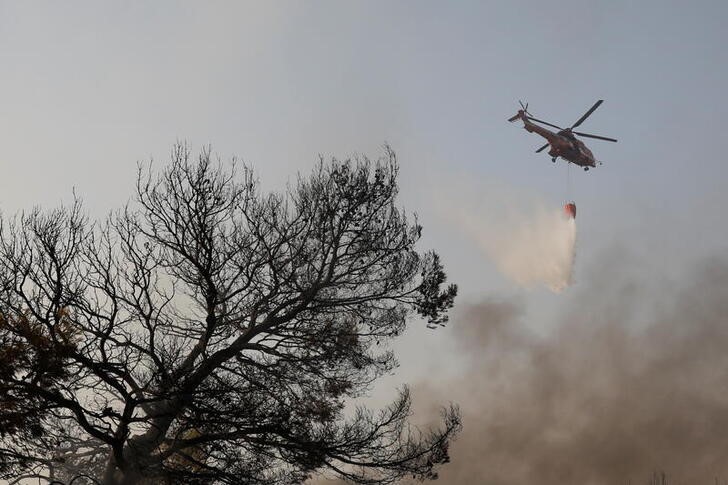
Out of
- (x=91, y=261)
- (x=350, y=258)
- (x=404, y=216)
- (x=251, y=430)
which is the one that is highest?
(x=404, y=216)

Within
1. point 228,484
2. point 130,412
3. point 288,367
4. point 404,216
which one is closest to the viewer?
point 130,412

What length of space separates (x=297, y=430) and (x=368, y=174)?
695 centimetres

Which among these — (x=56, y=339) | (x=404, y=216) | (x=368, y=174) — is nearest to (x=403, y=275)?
(x=404, y=216)

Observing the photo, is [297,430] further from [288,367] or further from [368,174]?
[368,174]

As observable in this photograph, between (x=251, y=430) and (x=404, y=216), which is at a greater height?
(x=404, y=216)

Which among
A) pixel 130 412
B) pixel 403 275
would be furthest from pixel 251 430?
pixel 403 275

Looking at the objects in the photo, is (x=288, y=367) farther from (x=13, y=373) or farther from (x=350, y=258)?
(x=13, y=373)

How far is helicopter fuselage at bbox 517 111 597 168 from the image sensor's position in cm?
6388

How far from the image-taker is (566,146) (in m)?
63.8

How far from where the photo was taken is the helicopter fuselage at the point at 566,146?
6388 cm

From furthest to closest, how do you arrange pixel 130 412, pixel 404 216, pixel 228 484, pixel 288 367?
pixel 404 216 < pixel 288 367 < pixel 228 484 < pixel 130 412

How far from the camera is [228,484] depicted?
57.9ft

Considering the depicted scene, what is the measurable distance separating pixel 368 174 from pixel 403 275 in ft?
9.75

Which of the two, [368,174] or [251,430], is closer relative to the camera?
[251,430]
